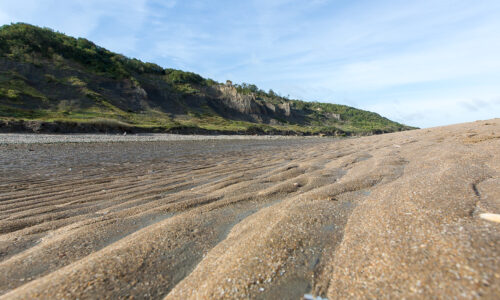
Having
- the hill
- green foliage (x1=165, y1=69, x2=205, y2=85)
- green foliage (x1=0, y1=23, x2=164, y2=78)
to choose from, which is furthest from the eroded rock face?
green foliage (x1=0, y1=23, x2=164, y2=78)

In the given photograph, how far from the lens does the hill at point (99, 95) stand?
1011 inches

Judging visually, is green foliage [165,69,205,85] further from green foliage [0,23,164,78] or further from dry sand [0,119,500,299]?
dry sand [0,119,500,299]

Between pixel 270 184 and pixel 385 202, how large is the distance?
213cm

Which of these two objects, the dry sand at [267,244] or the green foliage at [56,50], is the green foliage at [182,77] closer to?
the green foliage at [56,50]

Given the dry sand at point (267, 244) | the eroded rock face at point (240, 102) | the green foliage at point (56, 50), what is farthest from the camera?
the eroded rock face at point (240, 102)

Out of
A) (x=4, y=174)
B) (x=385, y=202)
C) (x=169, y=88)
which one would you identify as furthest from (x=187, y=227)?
(x=169, y=88)

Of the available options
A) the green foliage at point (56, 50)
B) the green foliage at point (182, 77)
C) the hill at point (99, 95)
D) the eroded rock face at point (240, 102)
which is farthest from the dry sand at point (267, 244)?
the green foliage at point (182, 77)

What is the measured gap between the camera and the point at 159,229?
8.05 ft

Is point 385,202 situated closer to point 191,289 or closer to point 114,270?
point 191,289

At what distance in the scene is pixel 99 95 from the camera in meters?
35.8

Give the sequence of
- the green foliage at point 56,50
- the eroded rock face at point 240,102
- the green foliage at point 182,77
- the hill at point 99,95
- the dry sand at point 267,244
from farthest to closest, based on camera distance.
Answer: the green foliage at point 182,77 → the eroded rock face at point 240,102 → the green foliage at point 56,50 → the hill at point 99,95 → the dry sand at point 267,244

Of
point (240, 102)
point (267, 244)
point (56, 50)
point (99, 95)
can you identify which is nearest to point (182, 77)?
point (240, 102)

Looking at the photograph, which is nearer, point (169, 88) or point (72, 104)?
point (72, 104)

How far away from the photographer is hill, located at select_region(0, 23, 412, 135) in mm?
25688
